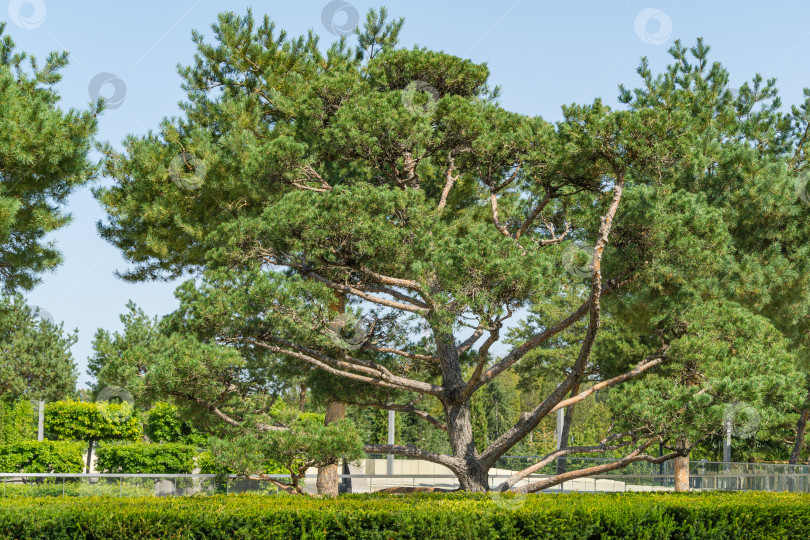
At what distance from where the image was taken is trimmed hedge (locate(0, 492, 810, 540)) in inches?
277

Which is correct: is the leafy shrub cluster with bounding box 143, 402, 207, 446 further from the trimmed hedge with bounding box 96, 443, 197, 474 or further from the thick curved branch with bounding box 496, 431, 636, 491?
the thick curved branch with bounding box 496, 431, 636, 491

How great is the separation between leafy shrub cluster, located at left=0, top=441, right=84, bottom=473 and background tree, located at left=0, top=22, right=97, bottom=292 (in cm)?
536

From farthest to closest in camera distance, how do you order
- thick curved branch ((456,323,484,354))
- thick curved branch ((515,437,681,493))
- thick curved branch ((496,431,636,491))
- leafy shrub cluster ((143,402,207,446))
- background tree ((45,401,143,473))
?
1. background tree ((45,401,143,473))
2. leafy shrub cluster ((143,402,207,446))
3. thick curved branch ((456,323,484,354))
4. thick curved branch ((496,431,636,491))
5. thick curved branch ((515,437,681,493))

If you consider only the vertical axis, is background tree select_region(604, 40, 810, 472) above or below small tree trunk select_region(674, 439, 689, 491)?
above

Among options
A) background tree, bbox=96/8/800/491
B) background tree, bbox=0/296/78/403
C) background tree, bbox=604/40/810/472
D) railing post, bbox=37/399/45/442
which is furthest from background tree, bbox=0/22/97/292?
background tree, bbox=0/296/78/403

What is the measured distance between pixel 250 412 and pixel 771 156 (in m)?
11.4

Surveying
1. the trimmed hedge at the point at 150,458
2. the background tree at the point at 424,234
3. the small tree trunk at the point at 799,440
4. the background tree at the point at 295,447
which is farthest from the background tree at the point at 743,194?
the trimmed hedge at the point at 150,458

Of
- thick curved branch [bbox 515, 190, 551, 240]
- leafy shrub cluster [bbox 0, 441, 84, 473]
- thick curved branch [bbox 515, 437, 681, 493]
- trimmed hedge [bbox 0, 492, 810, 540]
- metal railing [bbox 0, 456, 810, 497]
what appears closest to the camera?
trimmed hedge [bbox 0, 492, 810, 540]

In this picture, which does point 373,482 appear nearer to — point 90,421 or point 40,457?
point 40,457

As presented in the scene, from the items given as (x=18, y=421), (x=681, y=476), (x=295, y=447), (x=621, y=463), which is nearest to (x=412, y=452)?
(x=295, y=447)

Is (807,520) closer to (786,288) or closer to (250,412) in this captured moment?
(786,288)

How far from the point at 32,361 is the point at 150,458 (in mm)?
14986

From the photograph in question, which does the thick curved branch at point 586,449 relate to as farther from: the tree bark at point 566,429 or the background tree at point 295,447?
the tree bark at point 566,429

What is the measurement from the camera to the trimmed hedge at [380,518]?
23.1 feet
